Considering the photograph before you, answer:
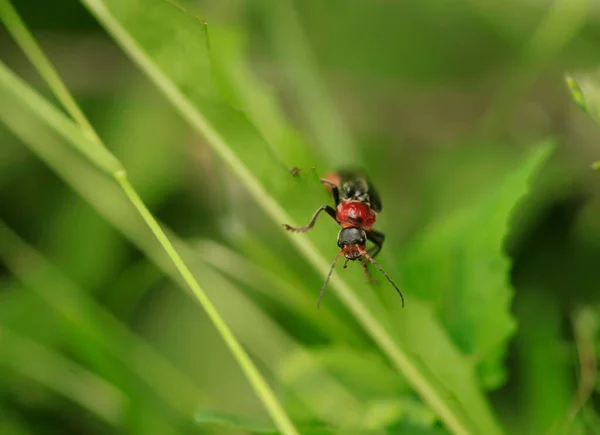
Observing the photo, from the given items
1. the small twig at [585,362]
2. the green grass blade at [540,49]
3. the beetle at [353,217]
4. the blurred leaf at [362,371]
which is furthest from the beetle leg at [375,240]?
the green grass blade at [540,49]

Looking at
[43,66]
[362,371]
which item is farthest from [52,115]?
[362,371]

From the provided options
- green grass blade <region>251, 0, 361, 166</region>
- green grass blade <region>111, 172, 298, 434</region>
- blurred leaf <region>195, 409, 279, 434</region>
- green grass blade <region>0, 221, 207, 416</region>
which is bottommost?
blurred leaf <region>195, 409, 279, 434</region>

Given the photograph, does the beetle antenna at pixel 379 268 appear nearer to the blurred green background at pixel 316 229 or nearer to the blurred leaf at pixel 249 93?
the blurred green background at pixel 316 229

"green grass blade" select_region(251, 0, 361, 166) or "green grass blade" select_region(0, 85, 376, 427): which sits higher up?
"green grass blade" select_region(251, 0, 361, 166)

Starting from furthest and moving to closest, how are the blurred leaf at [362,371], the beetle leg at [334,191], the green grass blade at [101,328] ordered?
the green grass blade at [101,328], the beetle leg at [334,191], the blurred leaf at [362,371]

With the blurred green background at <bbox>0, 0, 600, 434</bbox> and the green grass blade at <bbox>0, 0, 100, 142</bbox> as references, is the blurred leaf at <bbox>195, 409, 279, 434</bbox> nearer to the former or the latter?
the blurred green background at <bbox>0, 0, 600, 434</bbox>

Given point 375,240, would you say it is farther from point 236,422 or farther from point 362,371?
point 236,422

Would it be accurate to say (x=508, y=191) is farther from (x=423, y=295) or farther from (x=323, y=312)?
(x=323, y=312)

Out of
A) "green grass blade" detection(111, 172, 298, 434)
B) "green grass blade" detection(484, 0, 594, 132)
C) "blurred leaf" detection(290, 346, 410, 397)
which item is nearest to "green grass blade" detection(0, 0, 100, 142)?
"green grass blade" detection(111, 172, 298, 434)
